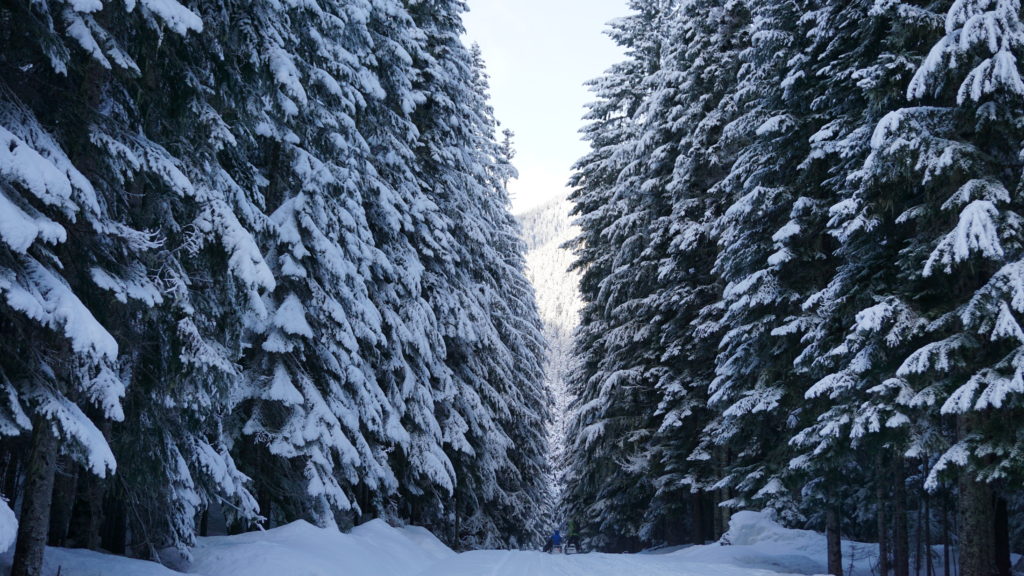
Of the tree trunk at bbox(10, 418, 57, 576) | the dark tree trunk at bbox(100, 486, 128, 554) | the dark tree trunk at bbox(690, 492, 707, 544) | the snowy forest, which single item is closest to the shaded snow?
the snowy forest

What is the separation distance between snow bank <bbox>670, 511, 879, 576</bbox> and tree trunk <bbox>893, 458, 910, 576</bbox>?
68.1 inches

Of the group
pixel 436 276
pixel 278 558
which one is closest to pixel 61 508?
pixel 278 558

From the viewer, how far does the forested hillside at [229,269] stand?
602cm

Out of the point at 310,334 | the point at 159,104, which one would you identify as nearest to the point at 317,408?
the point at 310,334

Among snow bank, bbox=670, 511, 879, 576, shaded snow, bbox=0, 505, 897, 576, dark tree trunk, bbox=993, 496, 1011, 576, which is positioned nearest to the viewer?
shaded snow, bbox=0, 505, 897, 576

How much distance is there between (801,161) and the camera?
1547 centimetres

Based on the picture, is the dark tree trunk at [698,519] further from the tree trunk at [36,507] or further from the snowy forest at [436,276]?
the tree trunk at [36,507]

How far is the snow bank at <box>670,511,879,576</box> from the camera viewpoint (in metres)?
14.7

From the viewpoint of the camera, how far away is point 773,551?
15586mm

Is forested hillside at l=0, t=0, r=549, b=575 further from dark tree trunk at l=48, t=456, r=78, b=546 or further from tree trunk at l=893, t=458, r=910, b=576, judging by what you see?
tree trunk at l=893, t=458, r=910, b=576

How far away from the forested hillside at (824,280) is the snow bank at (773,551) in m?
0.94

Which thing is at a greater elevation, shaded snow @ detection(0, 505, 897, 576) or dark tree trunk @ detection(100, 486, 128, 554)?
dark tree trunk @ detection(100, 486, 128, 554)

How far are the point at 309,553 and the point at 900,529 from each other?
31.8ft

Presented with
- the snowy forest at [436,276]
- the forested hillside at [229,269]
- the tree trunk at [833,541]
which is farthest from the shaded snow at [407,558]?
the forested hillside at [229,269]
